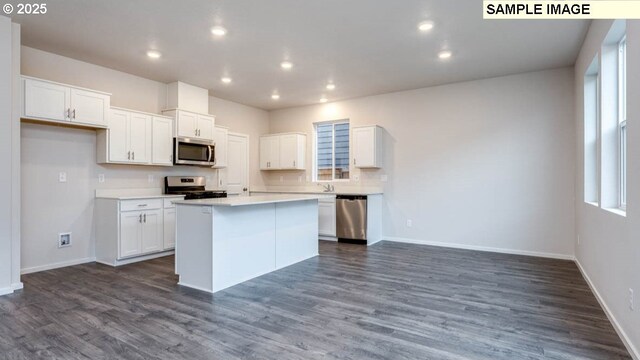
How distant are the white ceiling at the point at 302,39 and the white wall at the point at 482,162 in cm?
41

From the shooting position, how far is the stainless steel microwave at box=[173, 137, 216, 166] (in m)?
5.25

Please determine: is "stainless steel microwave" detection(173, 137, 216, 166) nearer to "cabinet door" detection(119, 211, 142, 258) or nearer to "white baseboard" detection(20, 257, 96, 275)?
"cabinet door" detection(119, 211, 142, 258)

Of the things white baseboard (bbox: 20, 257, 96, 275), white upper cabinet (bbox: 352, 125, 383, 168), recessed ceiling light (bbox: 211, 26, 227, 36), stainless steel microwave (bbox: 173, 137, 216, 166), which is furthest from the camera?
white upper cabinet (bbox: 352, 125, 383, 168)

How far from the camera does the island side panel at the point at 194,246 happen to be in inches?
132

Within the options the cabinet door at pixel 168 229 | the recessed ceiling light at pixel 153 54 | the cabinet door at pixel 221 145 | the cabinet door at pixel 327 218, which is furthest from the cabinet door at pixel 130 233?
the cabinet door at pixel 327 218

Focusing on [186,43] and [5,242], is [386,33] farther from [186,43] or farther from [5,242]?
[5,242]

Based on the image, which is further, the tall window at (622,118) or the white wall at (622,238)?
the tall window at (622,118)

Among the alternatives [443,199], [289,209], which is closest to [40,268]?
[289,209]

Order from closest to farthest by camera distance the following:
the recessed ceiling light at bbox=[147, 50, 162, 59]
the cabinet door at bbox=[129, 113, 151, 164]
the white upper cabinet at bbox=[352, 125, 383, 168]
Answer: the recessed ceiling light at bbox=[147, 50, 162, 59] < the cabinet door at bbox=[129, 113, 151, 164] < the white upper cabinet at bbox=[352, 125, 383, 168]

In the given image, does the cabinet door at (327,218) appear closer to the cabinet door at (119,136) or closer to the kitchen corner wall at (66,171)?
the kitchen corner wall at (66,171)

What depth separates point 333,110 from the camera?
680 cm

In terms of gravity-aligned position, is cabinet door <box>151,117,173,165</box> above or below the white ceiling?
below

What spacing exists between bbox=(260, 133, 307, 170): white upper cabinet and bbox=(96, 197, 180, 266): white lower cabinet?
269 centimetres

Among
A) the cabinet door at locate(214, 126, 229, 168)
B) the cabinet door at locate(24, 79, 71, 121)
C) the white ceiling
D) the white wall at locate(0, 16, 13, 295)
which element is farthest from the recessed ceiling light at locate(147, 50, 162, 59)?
the cabinet door at locate(214, 126, 229, 168)
